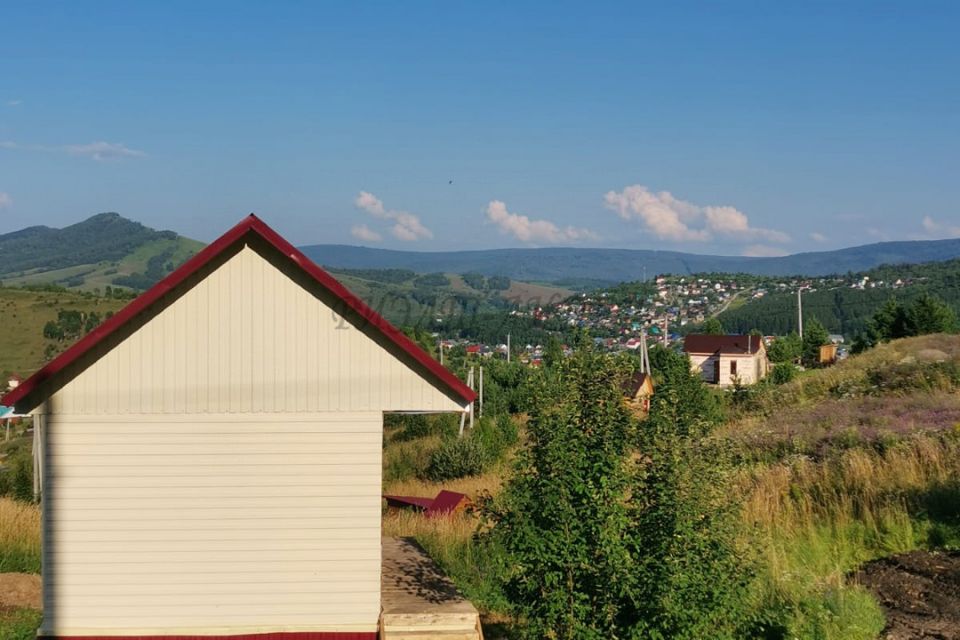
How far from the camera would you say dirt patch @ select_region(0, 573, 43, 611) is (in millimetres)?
11250

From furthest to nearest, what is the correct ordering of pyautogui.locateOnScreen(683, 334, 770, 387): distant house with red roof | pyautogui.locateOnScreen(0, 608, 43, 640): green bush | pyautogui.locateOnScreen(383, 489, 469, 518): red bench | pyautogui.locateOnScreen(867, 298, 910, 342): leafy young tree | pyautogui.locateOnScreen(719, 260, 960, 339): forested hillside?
pyautogui.locateOnScreen(719, 260, 960, 339): forested hillside < pyautogui.locateOnScreen(683, 334, 770, 387): distant house with red roof < pyautogui.locateOnScreen(867, 298, 910, 342): leafy young tree < pyautogui.locateOnScreen(383, 489, 469, 518): red bench < pyautogui.locateOnScreen(0, 608, 43, 640): green bush

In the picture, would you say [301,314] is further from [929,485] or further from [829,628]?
[929,485]

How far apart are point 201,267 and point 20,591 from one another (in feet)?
19.2

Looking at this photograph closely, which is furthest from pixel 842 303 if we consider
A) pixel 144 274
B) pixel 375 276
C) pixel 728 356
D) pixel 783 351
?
pixel 144 274

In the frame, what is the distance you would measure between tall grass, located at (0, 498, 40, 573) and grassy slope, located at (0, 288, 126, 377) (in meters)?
67.8

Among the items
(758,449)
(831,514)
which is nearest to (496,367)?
(758,449)

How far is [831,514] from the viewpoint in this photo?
13547mm

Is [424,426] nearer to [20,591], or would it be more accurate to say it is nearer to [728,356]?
[20,591]

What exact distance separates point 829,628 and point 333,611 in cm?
514

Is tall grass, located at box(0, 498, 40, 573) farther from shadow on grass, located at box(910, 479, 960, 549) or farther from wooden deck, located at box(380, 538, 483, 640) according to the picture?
shadow on grass, located at box(910, 479, 960, 549)

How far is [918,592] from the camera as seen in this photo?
9.97 m

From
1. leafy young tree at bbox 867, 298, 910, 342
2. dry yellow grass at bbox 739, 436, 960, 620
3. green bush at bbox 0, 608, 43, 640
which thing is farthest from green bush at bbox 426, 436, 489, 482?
leafy young tree at bbox 867, 298, 910, 342

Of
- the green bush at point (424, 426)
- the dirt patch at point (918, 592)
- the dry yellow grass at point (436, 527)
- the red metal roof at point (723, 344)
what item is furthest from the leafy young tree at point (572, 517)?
the red metal roof at point (723, 344)

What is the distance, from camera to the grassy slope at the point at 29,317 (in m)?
84.1
